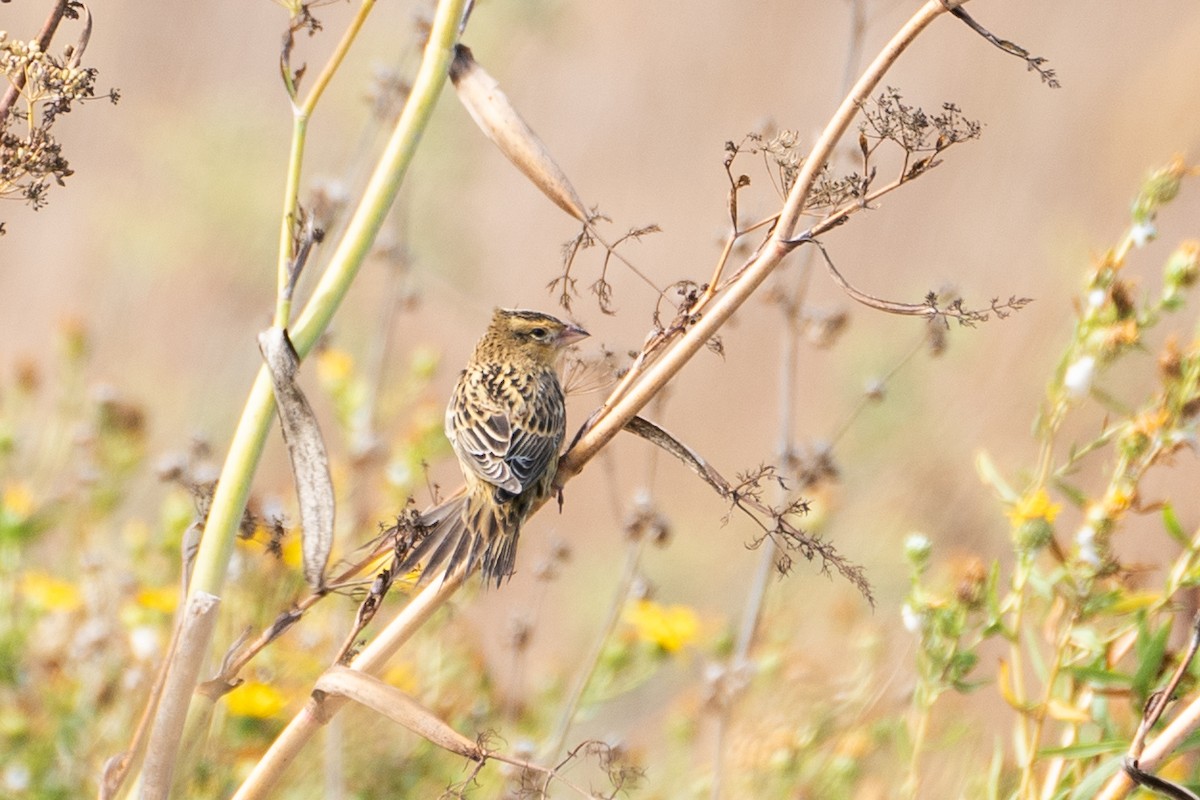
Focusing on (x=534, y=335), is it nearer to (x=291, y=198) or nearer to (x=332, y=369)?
(x=332, y=369)

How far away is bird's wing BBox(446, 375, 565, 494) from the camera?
2.10 metres

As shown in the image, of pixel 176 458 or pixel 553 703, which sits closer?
pixel 176 458

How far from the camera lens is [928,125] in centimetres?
95

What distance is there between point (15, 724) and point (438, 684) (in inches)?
33.4

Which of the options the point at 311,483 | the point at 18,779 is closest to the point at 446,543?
the point at 311,483

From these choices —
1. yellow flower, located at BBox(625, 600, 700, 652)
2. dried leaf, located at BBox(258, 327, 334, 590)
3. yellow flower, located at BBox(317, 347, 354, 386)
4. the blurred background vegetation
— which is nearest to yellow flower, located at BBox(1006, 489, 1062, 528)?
the blurred background vegetation

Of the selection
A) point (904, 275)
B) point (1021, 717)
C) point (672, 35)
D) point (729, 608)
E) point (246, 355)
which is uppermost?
point (672, 35)

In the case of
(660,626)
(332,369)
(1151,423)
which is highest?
(332,369)

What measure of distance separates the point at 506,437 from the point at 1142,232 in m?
1.06

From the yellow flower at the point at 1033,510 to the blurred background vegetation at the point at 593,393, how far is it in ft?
0.16

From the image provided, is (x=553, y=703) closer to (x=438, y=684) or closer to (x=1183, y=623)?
(x=438, y=684)

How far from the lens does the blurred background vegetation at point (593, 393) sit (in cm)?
263

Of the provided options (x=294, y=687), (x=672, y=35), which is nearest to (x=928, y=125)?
(x=294, y=687)

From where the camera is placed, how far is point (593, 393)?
1.48 meters
